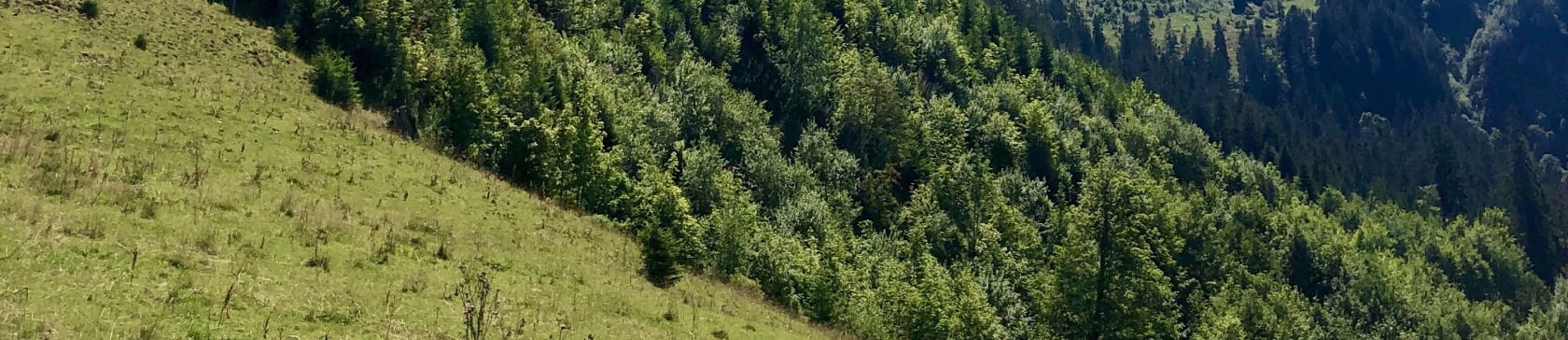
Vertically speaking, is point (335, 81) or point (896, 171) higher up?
point (896, 171)

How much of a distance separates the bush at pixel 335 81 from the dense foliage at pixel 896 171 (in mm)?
3618

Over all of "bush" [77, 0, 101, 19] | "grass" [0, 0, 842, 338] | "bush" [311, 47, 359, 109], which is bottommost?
"grass" [0, 0, 842, 338]

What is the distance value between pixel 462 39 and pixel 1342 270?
136 metres

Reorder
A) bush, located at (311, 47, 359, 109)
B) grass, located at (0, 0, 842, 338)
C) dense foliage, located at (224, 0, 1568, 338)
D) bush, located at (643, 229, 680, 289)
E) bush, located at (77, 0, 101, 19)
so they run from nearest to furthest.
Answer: grass, located at (0, 0, 842, 338) → bush, located at (643, 229, 680, 289) → dense foliage, located at (224, 0, 1568, 338) → bush, located at (77, 0, 101, 19) → bush, located at (311, 47, 359, 109)

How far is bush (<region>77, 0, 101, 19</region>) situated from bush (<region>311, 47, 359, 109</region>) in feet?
48.7

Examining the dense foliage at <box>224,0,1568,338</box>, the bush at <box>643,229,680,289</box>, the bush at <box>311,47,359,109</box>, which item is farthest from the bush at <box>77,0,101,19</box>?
the bush at <box>643,229,680,289</box>

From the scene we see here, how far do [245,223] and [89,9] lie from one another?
50361mm

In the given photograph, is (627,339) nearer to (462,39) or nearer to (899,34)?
(462,39)

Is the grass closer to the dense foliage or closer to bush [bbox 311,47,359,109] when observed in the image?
bush [bbox 311,47,359,109]

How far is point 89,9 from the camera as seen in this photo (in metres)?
70.4

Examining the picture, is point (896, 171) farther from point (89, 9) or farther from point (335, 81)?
point (89, 9)

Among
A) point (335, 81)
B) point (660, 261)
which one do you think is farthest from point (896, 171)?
point (660, 261)

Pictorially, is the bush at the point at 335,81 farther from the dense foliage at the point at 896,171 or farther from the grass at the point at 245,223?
the dense foliage at the point at 896,171

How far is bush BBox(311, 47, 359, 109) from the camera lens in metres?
75.7
